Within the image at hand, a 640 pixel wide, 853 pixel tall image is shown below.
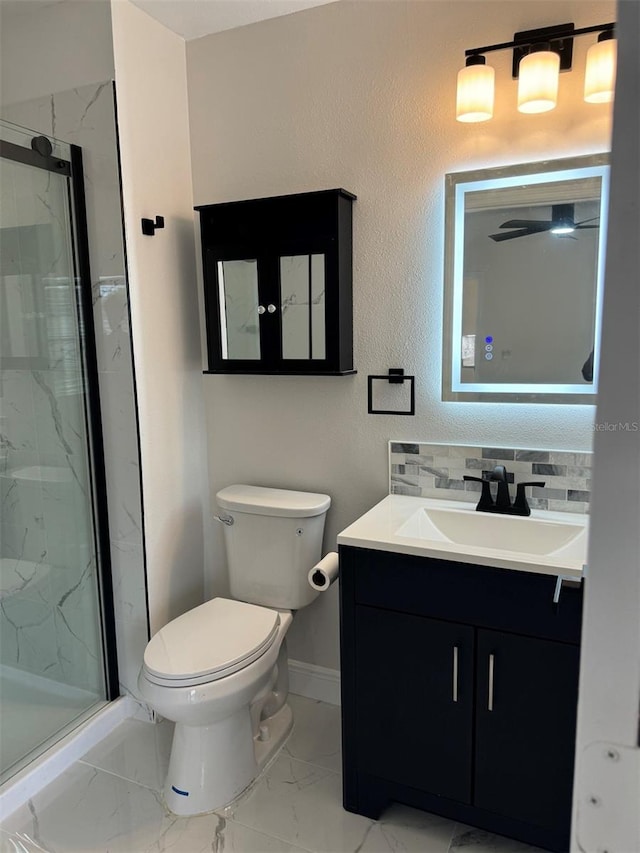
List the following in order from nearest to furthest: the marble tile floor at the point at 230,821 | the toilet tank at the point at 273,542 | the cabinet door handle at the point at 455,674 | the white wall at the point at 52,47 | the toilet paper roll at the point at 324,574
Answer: the cabinet door handle at the point at 455,674, the marble tile floor at the point at 230,821, the toilet paper roll at the point at 324,574, the white wall at the point at 52,47, the toilet tank at the point at 273,542

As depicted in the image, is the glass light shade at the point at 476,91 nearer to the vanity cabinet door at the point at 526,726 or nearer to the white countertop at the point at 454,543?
the white countertop at the point at 454,543

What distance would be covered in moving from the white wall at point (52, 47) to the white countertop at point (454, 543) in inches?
64.9

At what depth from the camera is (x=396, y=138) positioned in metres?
1.92

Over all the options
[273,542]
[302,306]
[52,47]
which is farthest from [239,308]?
[52,47]

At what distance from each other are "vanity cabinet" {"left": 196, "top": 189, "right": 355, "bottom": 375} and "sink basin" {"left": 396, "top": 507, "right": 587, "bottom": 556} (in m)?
0.56

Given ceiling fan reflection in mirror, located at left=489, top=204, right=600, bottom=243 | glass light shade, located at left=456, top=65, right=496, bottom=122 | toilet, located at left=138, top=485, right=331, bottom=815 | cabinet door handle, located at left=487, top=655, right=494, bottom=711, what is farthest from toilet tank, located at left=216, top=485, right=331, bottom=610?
glass light shade, located at left=456, top=65, right=496, bottom=122

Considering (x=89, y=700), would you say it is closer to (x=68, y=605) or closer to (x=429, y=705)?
(x=68, y=605)

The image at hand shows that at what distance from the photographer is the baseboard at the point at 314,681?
7.57 ft

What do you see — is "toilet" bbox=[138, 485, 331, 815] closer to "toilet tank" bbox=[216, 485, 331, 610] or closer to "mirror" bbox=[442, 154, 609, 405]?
"toilet tank" bbox=[216, 485, 331, 610]

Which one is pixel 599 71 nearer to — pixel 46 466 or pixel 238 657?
pixel 238 657

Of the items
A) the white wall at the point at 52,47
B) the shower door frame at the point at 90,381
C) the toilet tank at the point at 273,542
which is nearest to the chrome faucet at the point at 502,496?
the toilet tank at the point at 273,542

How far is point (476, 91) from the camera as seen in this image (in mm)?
1700

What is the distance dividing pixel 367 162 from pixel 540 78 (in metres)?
0.57

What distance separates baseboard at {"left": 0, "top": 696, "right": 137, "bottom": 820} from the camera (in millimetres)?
1843
